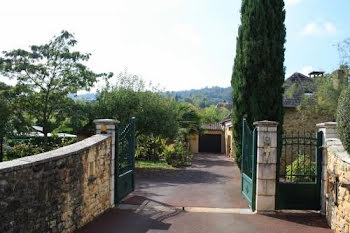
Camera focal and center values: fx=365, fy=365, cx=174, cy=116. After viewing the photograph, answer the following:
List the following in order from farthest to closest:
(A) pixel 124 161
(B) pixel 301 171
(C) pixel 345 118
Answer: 1. (B) pixel 301 171
2. (A) pixel 124 161
3. (C) pixel 345 118

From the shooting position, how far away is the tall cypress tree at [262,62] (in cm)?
1311

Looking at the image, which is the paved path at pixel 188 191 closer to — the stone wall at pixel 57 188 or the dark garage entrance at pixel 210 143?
the stone wall at pixel 57 188

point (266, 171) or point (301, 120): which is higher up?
point (301, 120)

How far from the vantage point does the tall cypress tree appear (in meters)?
13.1

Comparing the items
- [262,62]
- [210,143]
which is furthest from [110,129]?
[210,143]

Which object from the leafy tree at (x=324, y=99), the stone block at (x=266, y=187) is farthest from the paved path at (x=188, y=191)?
the leafy tree at (x=324, y=99)

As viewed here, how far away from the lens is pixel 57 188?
6195 millimetres

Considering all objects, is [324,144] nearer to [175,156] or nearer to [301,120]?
[301,120]

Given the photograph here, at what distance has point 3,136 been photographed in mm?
15828

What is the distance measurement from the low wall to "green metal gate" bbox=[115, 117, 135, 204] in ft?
16.8

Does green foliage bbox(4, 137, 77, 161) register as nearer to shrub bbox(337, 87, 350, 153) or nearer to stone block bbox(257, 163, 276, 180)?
stone block bbox(257, 163, 276, 180)

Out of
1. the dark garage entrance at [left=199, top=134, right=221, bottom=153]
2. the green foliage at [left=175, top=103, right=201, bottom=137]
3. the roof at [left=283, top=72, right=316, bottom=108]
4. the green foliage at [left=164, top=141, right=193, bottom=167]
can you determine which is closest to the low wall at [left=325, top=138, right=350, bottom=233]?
the roof at [left=283, top=72, right=316, bottom=108]

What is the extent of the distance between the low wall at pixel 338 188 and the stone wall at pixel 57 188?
489cm

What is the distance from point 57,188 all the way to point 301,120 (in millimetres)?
14776
